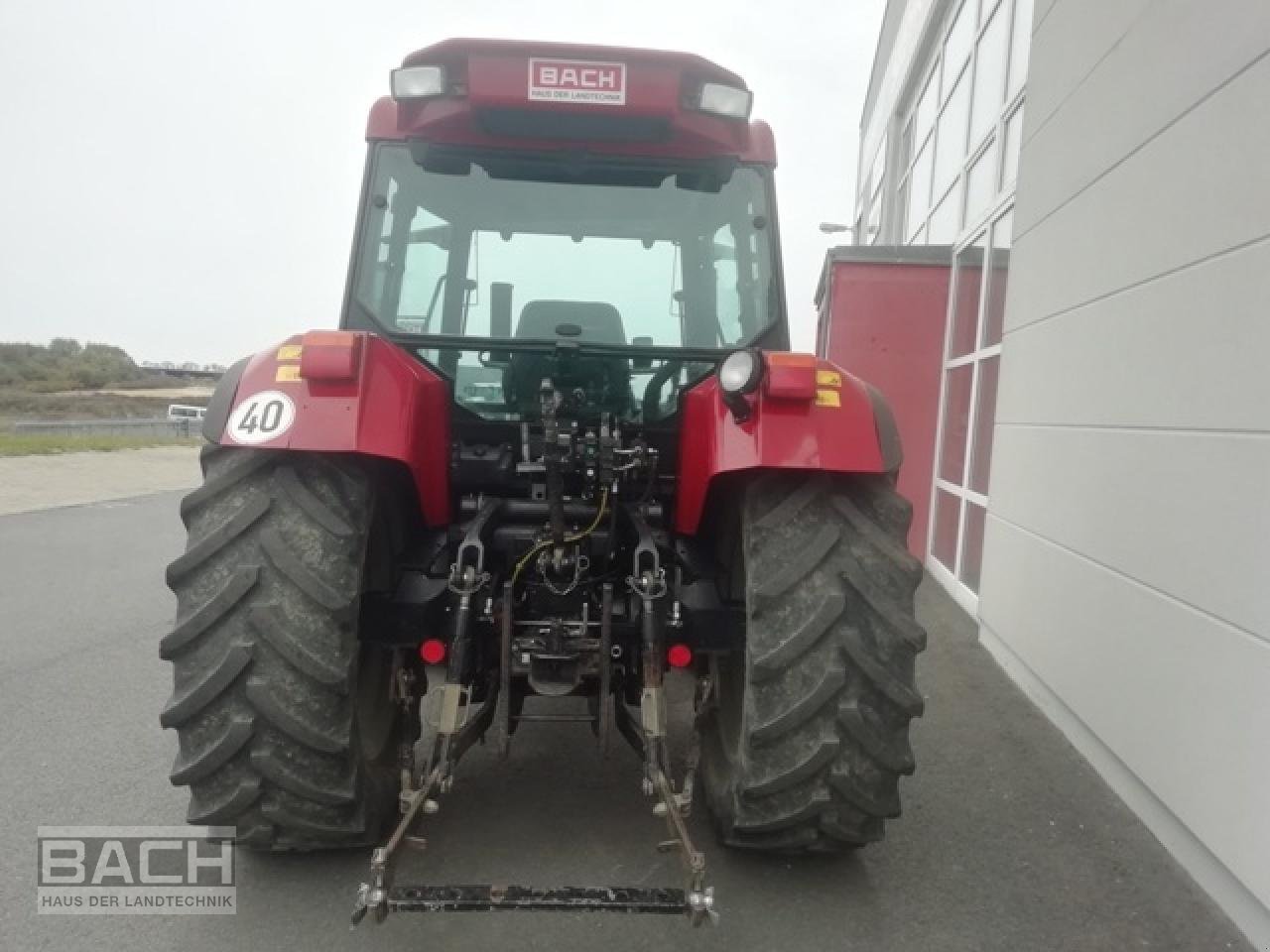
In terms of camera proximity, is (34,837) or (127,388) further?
(127,388)

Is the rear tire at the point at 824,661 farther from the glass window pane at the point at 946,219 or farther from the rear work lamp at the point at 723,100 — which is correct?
the glass window pane at the point at 946,219

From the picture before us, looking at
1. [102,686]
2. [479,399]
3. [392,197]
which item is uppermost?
[392,197]

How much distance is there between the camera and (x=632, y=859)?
2.77 meters

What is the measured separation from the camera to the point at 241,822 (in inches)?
92.5

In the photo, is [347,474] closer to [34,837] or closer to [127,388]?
[34,837]

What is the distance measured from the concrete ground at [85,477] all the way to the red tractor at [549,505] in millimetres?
10207

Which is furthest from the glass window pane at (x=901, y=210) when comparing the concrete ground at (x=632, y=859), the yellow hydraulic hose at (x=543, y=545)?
the yellow hydraulic hose at (x=543, y=545)

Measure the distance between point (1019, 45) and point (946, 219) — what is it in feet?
8.29

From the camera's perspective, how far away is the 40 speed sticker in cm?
224

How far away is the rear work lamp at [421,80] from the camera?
9.04ft

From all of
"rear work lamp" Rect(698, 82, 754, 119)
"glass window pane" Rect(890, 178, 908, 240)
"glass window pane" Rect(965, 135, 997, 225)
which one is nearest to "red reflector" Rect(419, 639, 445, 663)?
"rear work lamp" Rect(698, 82, 754, 119)

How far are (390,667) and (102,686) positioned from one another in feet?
8.09

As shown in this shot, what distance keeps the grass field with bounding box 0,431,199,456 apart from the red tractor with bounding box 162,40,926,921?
18015mm

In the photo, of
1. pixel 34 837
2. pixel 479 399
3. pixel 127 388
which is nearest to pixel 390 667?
pixel 479 399
